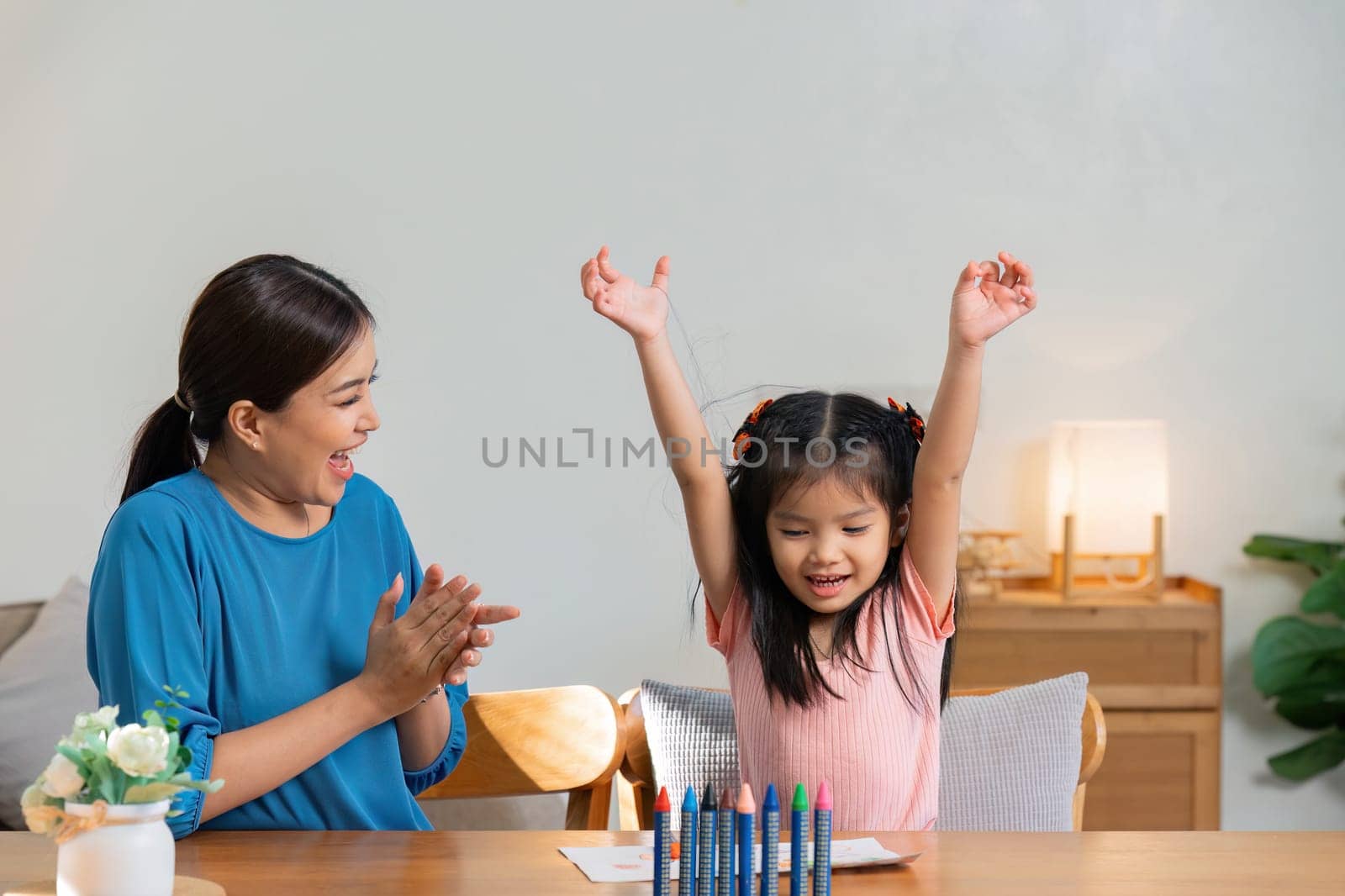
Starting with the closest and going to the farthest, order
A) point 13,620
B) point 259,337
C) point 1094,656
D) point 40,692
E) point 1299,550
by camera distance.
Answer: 1. point 259,337
2. point 40,692
3. point 13,620
4. point 1094,656
5. point 1299,550

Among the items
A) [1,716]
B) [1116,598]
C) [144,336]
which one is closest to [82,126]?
[144,336]

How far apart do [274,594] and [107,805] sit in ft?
1.37

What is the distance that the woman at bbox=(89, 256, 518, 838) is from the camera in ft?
4.21

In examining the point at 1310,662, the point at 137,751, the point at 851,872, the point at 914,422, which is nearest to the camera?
the point at 137,751

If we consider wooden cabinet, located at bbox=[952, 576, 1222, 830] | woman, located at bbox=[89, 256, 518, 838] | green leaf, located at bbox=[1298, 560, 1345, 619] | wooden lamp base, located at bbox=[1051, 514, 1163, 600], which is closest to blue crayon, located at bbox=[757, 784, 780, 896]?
woman, located at bbox=[89, 256, 518, 838]

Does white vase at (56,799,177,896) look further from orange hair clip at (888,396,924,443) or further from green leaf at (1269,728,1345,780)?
green leaf at (1269,728,1345,780)

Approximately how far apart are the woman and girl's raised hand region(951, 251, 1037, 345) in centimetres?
60

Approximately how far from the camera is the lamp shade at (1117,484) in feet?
11.0

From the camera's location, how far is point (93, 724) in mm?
1015

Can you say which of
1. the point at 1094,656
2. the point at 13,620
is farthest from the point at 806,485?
the point at 1094,656

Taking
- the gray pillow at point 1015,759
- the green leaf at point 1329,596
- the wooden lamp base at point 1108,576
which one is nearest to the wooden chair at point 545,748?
the gray pillow at point 1015,759

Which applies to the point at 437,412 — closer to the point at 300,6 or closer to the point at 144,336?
the point at 144,336

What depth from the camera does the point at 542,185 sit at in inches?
138

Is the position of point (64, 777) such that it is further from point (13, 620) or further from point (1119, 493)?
point (1119, 493)
